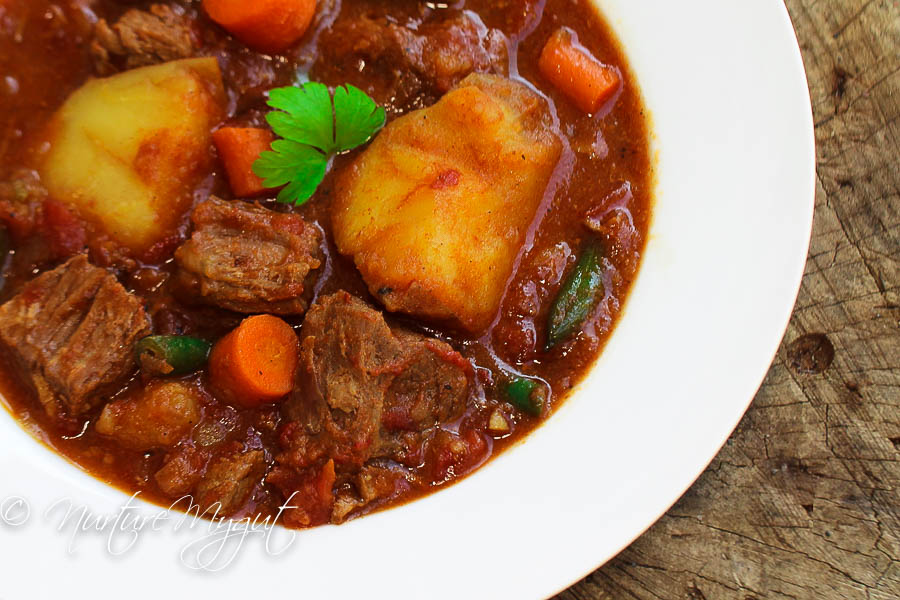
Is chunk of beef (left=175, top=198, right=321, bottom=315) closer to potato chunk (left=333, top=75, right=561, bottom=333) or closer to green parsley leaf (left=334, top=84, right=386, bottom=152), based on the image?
potato chunk (left=333, top=75, right=561, bottom=333)

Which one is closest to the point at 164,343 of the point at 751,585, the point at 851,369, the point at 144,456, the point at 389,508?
the point at 144,456

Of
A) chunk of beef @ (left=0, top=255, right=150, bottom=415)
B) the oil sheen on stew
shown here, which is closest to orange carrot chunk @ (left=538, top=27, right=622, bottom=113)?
the oil sheen on stew

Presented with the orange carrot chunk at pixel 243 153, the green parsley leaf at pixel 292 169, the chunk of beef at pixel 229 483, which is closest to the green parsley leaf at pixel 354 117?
the green parsley leaf at pixel 292 169

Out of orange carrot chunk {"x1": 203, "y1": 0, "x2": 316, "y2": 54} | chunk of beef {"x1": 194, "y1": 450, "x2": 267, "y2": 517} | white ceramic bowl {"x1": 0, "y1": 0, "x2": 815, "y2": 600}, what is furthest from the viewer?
orange carrot chunk {"x1": 203, "y1": 0, "x2": 316, "y2": 54}

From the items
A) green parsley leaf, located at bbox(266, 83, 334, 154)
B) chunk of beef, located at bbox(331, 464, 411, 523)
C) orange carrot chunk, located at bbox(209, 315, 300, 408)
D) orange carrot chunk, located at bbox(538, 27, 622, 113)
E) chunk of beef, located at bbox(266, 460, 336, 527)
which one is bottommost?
chunk of beef, located at bbox(266, 460, 336, 527)

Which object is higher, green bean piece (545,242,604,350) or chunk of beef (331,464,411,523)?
green bean piece (545,242,604,350)

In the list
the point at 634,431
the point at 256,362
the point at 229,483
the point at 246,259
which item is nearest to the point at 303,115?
the point at 246,259

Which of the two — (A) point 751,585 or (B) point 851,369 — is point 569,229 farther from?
(A) point 751,585

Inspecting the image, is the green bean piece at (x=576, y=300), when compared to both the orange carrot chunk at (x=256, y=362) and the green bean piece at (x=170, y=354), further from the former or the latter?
the green bean piece at (x=170, y=354)
